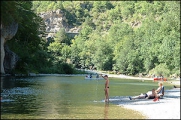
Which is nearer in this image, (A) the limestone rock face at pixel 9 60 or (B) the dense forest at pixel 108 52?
(A) the limestone rock face at pixel 9 60

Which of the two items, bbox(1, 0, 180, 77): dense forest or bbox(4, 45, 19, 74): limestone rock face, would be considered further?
bbox(1, 0, 180, 77): dense forest

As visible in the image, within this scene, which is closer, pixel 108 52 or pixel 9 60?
pixel 9 60

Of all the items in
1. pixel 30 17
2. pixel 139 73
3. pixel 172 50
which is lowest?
pixel 139 73

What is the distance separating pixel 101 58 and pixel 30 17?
184ft

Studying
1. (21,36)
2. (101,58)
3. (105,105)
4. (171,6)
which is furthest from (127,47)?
(105,105)

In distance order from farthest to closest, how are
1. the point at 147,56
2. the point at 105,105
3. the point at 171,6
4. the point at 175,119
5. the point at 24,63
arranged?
the point at 147,56
the point at 171,6
the point at 24,63
the point at 105,105
the point at 175,119

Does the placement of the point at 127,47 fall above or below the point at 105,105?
above

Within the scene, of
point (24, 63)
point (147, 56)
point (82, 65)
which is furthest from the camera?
point (82, 65)

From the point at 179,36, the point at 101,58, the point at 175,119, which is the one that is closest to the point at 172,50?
the point at 179,36

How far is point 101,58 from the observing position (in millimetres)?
120688

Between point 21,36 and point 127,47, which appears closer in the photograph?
point 21,36

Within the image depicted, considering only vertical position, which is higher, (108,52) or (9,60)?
(108,52)

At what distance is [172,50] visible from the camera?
8688 cm

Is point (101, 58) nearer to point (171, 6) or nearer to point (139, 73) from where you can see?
point (139, 73)
